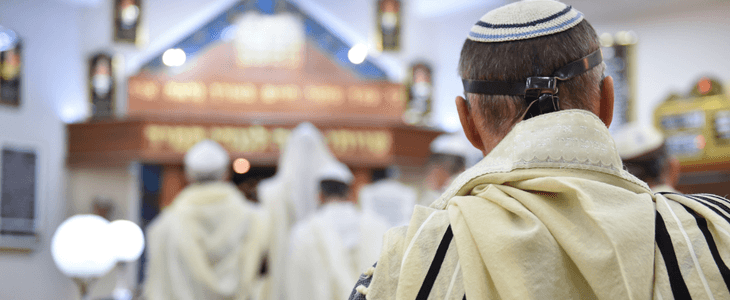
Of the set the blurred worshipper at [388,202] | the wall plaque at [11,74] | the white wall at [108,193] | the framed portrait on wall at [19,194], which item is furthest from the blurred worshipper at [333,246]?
the white wall at [108,193]

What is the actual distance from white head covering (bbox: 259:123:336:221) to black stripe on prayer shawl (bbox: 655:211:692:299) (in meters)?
4.70

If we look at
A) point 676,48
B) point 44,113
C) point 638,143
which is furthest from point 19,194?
point 676,48

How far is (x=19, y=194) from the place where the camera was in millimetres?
9102

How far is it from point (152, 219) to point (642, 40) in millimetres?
7513

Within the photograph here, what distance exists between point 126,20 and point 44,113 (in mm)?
1964

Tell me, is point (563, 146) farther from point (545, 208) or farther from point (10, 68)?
point (10, 68)

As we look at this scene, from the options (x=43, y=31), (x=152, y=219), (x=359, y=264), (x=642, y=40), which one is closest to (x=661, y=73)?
(x=642, y=40)

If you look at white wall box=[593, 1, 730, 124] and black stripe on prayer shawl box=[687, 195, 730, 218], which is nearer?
black stripe on prayer shawl box=[687, 195, 730, 218]

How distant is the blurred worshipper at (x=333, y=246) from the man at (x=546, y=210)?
3.48 m

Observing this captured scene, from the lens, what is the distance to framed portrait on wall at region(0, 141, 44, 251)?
28.8 ft

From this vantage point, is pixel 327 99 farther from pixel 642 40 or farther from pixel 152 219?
pixel 642 40

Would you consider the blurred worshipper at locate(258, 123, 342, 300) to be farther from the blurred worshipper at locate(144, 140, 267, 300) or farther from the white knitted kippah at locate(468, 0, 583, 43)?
the white knitted kippah at locate(468, 0, 583, 43)

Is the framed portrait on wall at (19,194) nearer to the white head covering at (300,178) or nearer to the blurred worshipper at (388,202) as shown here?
the white head covering at (300,178)

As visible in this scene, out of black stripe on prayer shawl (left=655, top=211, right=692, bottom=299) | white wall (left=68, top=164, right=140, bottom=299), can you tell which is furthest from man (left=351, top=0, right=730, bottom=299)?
white wall (left=68, top=164, right=140, bottom=299)
